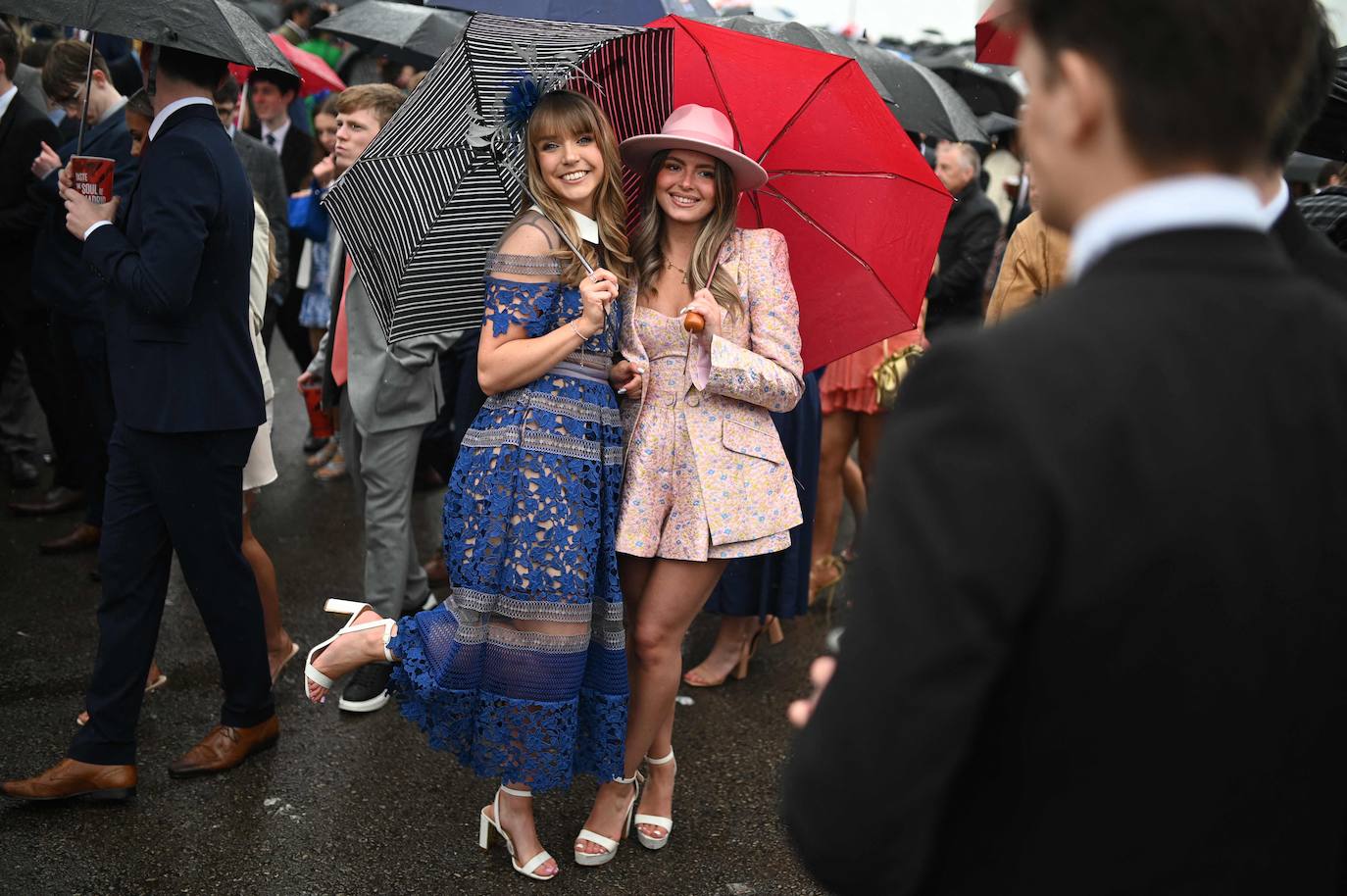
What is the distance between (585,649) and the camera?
3.32 meters

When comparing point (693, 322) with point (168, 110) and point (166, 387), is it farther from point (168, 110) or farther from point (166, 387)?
point (168, 110)

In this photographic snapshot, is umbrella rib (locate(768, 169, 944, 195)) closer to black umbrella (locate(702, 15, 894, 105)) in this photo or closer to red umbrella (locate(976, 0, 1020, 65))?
red umbrella (locate(976, 0, 1020, 65))

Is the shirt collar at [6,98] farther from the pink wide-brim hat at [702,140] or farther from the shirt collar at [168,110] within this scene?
the pink wide-brim hat at [702,140]

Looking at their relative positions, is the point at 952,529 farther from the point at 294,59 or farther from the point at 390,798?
the point at 294,59

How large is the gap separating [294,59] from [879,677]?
658cm

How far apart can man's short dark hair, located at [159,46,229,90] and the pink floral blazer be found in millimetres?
1373

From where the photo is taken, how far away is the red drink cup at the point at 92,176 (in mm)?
3496

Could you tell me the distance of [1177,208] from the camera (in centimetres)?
117

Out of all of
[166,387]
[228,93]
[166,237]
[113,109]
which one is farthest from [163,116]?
[113,109]

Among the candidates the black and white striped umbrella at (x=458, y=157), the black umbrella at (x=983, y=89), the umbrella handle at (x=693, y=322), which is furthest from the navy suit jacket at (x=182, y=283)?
the black umbrella at (x=983, y=89)

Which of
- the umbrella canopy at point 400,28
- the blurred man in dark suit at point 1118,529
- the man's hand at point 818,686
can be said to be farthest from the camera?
the umbrella canopy at point 400,28

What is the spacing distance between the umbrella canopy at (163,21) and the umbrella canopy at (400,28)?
3.26m

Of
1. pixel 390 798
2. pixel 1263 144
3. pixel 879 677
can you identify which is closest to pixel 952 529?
pixel 879 677

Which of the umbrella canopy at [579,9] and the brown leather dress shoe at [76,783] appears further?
the umbrella canopy at [579,9]
